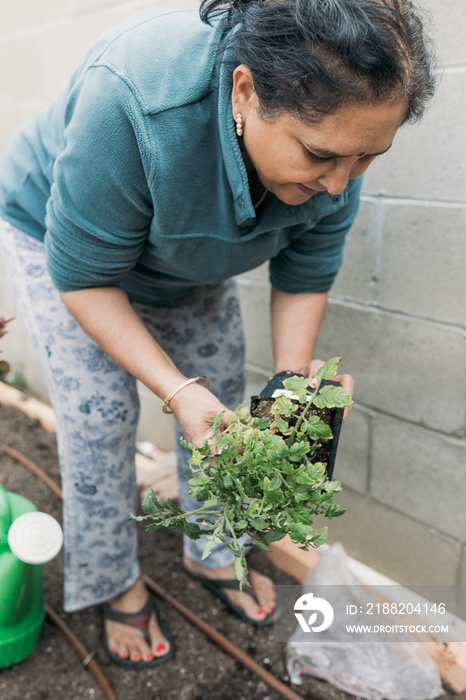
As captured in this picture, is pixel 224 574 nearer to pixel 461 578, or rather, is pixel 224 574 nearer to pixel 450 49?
pixel 461 578

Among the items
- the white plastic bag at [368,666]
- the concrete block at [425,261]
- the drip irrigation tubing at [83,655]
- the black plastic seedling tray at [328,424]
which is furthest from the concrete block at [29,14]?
the white plastic bag at [368,666]

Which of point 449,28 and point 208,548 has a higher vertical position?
point 449,28

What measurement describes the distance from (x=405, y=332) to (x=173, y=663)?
1089mm

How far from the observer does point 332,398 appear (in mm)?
958

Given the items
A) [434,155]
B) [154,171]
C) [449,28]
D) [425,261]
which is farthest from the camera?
[425,261]

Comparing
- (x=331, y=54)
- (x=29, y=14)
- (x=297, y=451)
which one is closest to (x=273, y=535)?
(x=297, y=451)

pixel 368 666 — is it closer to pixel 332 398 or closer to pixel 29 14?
pixel 332 398

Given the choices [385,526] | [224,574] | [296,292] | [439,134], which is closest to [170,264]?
[296,292]

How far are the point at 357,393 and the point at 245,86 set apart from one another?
3.66 feet

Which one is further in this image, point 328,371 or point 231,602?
point 231,602

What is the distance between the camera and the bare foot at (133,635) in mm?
1612

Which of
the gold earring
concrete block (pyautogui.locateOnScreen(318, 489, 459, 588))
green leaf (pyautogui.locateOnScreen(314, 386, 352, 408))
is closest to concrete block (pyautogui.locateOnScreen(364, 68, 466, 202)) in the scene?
the gold earring

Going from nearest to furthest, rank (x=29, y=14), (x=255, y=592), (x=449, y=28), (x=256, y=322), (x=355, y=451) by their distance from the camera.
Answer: (x=449, y=28)
(x=255, y=592)
(x=355, y=451)
(x=256, y=322)
(x=29, y=14)

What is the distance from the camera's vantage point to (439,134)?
4.72 ft
